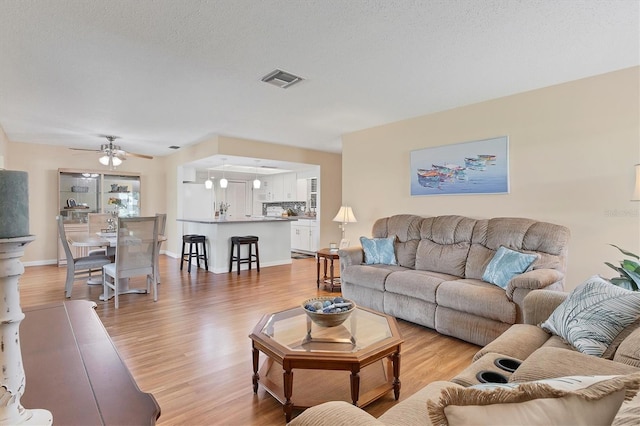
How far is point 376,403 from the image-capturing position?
6.50 feet

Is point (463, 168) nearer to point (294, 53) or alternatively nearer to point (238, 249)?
point (294, 53)

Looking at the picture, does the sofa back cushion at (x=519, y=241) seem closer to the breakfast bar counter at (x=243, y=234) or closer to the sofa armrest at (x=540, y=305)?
the sofa armrest at (x=540, y=305)

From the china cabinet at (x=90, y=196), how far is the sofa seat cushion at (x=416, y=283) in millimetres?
6220

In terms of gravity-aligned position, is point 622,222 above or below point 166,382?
above

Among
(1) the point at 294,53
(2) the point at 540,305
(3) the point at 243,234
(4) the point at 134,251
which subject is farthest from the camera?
(3) the point at 243,234

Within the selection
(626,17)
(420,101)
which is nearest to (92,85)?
(420,101)

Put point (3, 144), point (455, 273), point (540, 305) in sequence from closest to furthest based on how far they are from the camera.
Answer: point (540, 305)
point (455, 273)
point (3, 144)

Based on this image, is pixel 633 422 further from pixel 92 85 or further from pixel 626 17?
pixel 92 85

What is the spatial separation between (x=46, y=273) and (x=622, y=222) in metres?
7.96

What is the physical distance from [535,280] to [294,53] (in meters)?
2.58

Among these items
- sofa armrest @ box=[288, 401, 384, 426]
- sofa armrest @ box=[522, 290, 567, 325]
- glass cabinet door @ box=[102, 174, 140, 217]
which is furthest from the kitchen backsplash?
sofa armrest @ box=[288, 401, 384, 426]

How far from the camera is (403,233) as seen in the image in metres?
4.15

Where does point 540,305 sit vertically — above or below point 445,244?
below

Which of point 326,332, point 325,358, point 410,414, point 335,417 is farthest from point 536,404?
point 326,332
